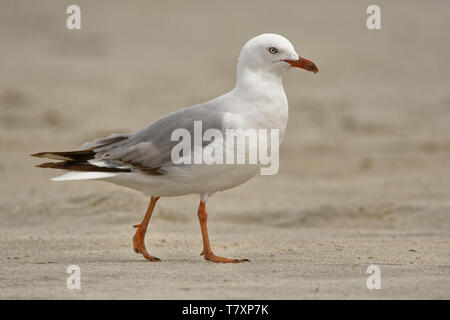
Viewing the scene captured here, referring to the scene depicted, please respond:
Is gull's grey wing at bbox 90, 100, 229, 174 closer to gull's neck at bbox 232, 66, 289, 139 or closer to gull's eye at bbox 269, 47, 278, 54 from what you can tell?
gull's neck at bbox 232, 66, 289, 139

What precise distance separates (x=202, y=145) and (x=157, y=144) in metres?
0.36

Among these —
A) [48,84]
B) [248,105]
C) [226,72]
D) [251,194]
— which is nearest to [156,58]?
[226,72]

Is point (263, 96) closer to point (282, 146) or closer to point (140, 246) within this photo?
point (140, 246)

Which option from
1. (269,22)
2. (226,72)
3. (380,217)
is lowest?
(380,217)

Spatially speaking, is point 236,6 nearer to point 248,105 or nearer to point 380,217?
point 380,217

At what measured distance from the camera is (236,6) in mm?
26031

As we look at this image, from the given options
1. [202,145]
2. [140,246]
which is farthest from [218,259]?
[202,145]

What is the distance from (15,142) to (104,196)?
203 inches

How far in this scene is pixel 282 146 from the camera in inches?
523

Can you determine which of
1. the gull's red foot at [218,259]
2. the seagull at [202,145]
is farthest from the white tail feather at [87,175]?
the gull's red foot at [218,259]

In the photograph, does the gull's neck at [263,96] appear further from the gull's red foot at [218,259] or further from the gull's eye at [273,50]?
the gull's red foot at [218,259]

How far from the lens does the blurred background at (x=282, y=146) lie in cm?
618

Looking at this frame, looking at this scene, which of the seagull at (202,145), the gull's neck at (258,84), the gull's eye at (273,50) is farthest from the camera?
the gull's eye at (273,50)

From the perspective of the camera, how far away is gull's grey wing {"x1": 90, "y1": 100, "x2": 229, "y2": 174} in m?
5.87
